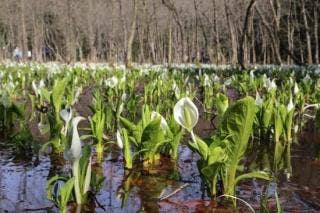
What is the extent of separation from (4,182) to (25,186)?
7.1 inches

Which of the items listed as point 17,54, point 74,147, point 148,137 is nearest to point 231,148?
point 148,137

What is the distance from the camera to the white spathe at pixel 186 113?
8.32 ft

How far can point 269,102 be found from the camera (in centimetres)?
390

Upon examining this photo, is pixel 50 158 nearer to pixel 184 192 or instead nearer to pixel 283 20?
pixel 184 192

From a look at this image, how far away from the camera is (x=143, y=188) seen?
2.62 m

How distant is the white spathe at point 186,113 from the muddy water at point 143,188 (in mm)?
323

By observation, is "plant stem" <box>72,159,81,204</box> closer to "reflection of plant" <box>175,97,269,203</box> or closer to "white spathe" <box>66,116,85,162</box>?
"white spathe" <box>66,116,85,162</box>

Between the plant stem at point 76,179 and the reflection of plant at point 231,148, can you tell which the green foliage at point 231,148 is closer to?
the reflection of plant at point 231,148

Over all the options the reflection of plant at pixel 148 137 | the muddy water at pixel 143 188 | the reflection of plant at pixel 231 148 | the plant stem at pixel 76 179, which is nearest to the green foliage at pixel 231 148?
the reflection of plant at pixel 231 148

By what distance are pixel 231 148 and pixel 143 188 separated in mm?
536

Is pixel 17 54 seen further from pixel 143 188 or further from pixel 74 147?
pixel 74 147

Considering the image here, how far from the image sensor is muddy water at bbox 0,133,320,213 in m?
2.29

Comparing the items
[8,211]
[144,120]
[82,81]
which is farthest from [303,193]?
[82,81]

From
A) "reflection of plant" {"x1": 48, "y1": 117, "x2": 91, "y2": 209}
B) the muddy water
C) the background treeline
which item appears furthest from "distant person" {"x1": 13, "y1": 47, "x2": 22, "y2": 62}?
"reflection of plant" {"x1": 48, "y1": 117, "x2": 91, "y2": 209}
